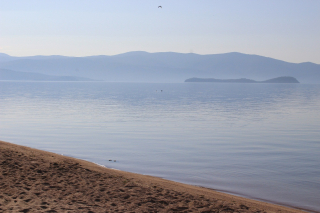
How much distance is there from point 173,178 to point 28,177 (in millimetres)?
5303

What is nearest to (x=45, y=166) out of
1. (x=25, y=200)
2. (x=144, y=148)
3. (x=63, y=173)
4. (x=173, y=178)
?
(x=63, y=173)

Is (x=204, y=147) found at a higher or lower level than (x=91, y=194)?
higher

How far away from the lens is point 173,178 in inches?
513

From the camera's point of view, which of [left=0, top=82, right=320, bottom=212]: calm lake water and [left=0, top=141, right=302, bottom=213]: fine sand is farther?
[left=0, top=82, right=320, bottom=212]: calm lake water

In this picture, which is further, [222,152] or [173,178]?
[222,152]

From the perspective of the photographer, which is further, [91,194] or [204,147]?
[204,147]

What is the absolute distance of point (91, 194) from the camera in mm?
8922

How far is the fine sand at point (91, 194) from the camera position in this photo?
8000 millimetres

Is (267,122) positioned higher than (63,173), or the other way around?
(267,122)

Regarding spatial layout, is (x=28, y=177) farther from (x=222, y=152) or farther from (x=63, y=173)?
(x=222, y=152)

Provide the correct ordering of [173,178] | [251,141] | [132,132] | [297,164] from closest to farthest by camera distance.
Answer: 1. [173,178]
2. [297,164]
3. [251,141]
4. [132,132]

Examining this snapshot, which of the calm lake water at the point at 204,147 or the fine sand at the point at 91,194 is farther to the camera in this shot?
the calm lake water at the point at 204,147

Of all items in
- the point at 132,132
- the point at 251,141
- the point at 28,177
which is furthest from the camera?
the point at 132,132

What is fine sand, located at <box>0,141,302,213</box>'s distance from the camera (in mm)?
8000
